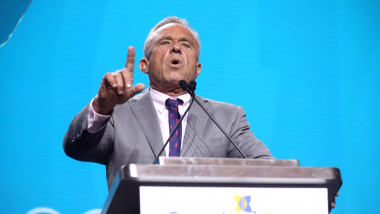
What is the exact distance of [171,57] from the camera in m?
1.90

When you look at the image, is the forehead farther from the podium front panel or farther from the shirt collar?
the podium front panel

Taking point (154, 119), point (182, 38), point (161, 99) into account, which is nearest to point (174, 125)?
point (154, 119)

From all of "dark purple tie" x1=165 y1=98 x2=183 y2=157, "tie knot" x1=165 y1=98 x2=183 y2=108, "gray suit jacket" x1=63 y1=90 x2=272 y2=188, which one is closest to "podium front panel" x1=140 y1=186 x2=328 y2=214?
"gray suit jacket" x1=63 y1=90 x2=272 y2=188

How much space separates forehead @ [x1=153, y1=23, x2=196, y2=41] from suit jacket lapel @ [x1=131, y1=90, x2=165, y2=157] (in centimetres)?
27

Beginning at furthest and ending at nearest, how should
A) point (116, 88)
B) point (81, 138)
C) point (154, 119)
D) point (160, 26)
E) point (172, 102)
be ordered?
point (160, 26)
point (172, 102)
point (154, 119)
point (81, 138)
point (116, 88)

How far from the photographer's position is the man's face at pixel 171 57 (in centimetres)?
189

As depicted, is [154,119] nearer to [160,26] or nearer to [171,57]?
[171,57]

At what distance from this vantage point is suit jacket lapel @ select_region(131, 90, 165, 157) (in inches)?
63.7

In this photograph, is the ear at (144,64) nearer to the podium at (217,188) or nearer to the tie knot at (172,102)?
the tie knot at (172,102)

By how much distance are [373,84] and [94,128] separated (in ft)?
5.85

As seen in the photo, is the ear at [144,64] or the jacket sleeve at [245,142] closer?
the jacket sleeve at [245,142]

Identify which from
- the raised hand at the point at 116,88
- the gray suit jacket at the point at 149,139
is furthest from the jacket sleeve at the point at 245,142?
the raised hand at the point at 116,88

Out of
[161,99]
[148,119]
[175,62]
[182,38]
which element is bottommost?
[148,119]

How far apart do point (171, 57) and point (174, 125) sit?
1.05ft
